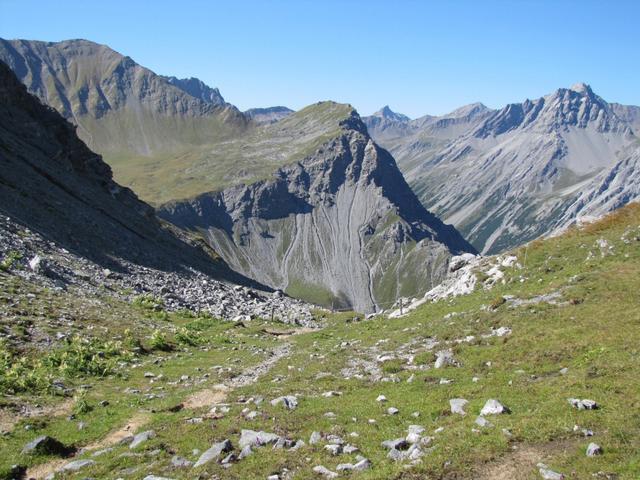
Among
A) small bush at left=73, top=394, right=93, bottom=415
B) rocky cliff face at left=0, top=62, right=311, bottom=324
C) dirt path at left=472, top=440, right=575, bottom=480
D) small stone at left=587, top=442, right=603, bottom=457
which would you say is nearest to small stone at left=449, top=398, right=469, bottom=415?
dirt path at left=472, top=440, right=575, bottom=480

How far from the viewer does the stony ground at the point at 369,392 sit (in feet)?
49.5

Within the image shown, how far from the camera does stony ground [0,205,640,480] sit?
49.5 feet

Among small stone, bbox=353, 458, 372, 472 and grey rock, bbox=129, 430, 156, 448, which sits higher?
small stone, bbox=353, 458, 372, 472

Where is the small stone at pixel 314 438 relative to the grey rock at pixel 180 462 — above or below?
above

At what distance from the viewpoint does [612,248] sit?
39719 millimetres

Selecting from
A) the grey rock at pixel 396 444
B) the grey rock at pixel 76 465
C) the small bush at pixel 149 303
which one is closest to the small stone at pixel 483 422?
the grey rock at pixel 396 444

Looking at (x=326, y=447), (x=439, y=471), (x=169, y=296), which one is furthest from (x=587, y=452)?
(x=169, y=296)

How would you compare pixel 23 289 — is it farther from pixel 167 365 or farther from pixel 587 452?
pixel 587 452

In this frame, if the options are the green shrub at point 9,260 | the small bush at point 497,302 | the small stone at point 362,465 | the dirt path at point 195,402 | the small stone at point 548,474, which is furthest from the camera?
the green shrub at point 9,260

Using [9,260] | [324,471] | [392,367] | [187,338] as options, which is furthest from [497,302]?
[9,260]

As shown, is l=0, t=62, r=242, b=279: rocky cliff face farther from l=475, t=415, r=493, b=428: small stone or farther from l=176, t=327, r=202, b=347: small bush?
l=475, t=415, r=493, b=428: small stone

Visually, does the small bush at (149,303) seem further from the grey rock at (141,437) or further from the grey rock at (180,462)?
the grey rock at (180,462)

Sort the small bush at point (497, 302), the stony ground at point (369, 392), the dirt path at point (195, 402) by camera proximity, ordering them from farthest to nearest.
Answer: the small bush at point (497, 302) < the dirt path at point (195, 402) < the stony ground at point (369, 392)

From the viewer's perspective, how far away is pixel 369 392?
23.1m
